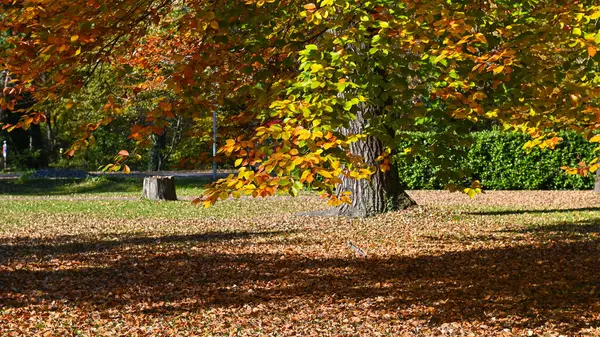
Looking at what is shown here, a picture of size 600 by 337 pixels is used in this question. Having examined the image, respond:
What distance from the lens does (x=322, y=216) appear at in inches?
508

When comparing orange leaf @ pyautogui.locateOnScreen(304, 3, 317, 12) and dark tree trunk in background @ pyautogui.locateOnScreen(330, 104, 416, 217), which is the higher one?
orange leaf @ pyautogui.locateOnScreen(304, 3, 317, 12)

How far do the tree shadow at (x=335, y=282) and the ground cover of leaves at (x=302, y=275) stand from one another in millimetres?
18

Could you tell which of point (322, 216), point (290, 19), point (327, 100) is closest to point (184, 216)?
point (322, 216)

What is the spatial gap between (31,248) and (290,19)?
4.77 m

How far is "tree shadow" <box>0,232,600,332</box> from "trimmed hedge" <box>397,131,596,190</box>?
10799mm

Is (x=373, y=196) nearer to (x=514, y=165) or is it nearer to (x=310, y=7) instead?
(x=310, y=7)

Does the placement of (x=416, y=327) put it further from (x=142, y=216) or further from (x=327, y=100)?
(x=142, y=216)

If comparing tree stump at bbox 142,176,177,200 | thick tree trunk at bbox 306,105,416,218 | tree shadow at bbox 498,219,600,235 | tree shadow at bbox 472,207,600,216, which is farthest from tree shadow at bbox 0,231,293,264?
tree stump at bbox 142,176,177,200

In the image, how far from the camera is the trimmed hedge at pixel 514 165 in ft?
65.6

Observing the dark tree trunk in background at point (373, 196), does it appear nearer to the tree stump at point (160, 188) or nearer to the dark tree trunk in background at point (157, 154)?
the tree stump at point (160, 188)

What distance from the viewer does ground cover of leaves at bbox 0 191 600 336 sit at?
5.98 meters

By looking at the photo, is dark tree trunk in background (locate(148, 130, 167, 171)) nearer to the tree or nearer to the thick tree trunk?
the thick tree trunk

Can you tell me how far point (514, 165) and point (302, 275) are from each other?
1394cm

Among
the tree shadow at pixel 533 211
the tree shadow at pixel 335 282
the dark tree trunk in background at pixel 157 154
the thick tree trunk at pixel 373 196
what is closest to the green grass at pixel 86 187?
the thick tree trunk at pixel 373 196
